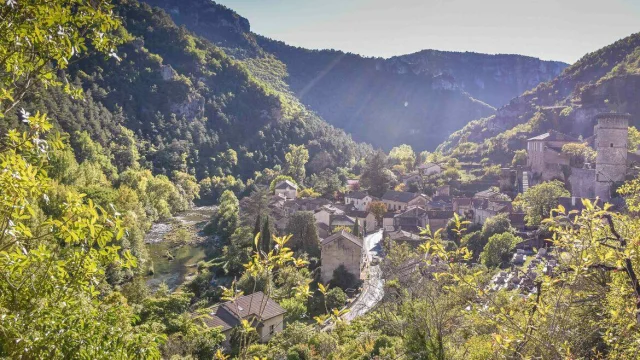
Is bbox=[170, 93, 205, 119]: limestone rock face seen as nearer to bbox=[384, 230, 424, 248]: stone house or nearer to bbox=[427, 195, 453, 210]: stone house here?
bbox=[427, 195, 453, 210]: stone house

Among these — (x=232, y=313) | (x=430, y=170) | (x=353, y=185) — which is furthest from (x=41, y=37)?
(x=430, y=170)

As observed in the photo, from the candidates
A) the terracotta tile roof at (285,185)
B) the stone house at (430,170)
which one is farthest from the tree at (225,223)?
the stone house at (430,170)

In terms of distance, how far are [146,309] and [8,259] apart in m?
16.5

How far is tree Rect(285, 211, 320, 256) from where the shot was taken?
3569cm

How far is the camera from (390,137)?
172m

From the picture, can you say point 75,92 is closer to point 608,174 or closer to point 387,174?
point 608,174

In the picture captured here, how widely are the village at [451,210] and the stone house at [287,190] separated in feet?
0.52

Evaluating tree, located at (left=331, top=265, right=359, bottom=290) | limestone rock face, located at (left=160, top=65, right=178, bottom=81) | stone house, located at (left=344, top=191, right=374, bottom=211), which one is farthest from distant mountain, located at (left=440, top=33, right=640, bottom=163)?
limestone rock face, located at (left=160, top=65, right=178, bottom=81)

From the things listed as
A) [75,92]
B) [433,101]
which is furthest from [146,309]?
[433,101]

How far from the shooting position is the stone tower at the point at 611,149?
3603 cm

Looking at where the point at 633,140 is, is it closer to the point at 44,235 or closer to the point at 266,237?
the point at 266,237

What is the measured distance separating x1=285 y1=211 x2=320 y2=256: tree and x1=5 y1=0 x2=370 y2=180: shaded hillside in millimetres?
45735

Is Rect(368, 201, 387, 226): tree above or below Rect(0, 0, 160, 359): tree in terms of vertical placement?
below

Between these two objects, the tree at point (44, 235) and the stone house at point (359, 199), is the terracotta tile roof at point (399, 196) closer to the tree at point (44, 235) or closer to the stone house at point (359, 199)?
the stone house at point (359, 199)
